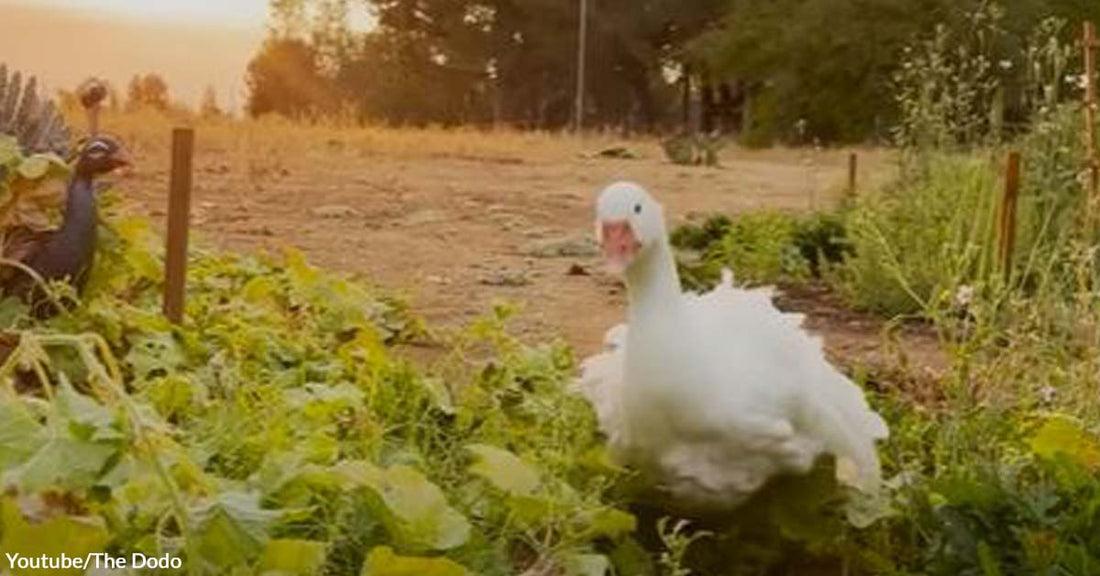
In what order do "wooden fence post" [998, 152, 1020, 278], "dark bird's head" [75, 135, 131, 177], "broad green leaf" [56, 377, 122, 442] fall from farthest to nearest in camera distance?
"wooden fence post" [998, 152, 1020, 278] → "dark bird's head" [75, 135, 131, 177] → "broad green leaf" [56, 377, 122, 442]

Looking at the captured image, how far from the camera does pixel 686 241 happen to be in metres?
7.16

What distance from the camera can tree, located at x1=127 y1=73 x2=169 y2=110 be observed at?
687 inches

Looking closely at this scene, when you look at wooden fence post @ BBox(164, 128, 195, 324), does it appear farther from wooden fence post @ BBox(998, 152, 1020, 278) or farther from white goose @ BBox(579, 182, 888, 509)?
wooden fence post @ BBox(998, 152, 1020, 278)

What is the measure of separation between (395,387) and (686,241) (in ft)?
13.0

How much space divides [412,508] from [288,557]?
1.07ft

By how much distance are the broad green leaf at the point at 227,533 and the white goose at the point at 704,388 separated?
773 mm

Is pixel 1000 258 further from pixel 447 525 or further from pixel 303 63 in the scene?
pixel 303 63

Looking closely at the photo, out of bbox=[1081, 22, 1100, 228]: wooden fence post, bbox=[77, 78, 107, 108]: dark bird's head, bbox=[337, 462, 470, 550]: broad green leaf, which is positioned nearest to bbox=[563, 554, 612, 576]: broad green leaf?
bbox=[337, 462, 470, 550]: broad green leaf

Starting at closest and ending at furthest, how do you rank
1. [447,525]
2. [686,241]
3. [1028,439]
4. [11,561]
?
[11,561] < [447,525] < [1028,439] < [686,241]

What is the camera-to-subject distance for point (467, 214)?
8719mm

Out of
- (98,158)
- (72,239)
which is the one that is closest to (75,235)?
(72,239)

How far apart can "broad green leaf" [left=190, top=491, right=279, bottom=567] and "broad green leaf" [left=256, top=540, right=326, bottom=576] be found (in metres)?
0.08

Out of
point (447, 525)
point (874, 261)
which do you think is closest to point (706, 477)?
point (447, 525)

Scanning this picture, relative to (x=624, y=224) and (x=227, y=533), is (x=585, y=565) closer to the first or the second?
(x=624, y=224)
